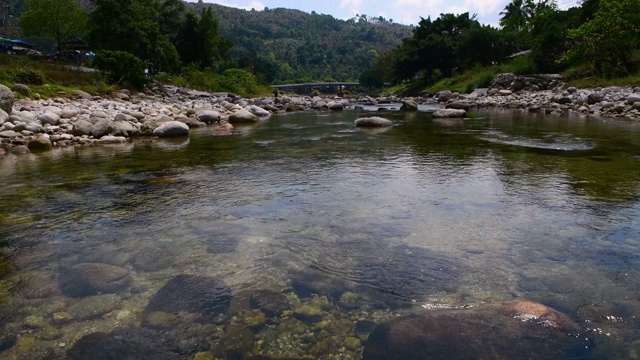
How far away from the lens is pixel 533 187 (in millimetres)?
5859

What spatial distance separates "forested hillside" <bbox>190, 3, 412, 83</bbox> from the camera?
12189cm

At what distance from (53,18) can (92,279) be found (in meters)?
42.5

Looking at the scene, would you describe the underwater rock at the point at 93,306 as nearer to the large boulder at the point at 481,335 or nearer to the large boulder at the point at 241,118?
the large boulder at the point at 481,335

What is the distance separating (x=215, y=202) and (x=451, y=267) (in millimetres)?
3198

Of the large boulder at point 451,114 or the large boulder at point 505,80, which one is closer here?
the large boulder at point 451,114

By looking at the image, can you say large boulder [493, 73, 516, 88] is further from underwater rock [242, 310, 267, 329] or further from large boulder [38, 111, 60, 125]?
underwater rock [242, 310, 267, 329]

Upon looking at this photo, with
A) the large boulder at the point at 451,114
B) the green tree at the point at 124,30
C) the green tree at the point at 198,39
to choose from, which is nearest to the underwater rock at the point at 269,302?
the large boulder at the point at 451,114

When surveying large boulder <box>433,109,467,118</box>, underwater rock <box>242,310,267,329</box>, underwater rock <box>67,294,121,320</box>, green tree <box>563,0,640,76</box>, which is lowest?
underwater rock <box>67,294,121,320</box>

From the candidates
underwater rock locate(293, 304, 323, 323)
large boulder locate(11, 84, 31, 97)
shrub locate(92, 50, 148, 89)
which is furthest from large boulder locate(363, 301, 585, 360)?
shrub locate(92, 50, 148, 89)

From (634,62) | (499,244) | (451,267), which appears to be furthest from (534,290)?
(634,62)

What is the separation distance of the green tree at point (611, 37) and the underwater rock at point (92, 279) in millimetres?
29200

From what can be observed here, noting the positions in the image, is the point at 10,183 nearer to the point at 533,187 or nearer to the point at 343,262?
the point at 343,262

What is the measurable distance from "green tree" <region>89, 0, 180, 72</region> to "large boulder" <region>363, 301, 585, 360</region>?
36.6m

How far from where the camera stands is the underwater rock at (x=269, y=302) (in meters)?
2.82
